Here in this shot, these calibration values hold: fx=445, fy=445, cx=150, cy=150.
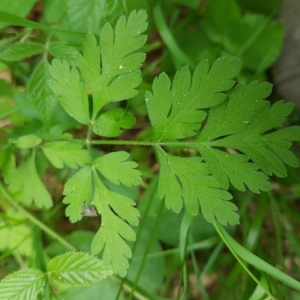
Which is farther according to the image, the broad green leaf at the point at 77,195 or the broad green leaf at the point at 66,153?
the broad green leaf at the point at 66,153

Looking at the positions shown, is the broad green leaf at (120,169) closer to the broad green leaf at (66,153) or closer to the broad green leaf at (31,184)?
the broad green leaf at (66,153)

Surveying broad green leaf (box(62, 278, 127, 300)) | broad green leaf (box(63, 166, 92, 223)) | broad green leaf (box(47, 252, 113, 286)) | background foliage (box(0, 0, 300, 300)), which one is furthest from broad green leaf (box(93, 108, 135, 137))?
broad green leaf (box(62, 278, 127, 300))

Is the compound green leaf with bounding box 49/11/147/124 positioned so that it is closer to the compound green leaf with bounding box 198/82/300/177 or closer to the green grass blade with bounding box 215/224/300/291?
the compound green leaf with bounding box 198/82/300/177

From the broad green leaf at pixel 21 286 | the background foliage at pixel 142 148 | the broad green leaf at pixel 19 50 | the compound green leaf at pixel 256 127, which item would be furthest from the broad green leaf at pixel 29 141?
the compound green leaf at pixel 256 127

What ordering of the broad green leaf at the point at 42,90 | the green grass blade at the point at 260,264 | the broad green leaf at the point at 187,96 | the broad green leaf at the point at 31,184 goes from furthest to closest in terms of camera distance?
the broad green leaf at the point at 31,184 → the broad green leaf at the point at 42,90 → the green grass blade at the point at 260,264 → the broad green leaf at the point at 187,96

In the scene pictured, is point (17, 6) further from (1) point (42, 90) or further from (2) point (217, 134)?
(2) point (217, 134)

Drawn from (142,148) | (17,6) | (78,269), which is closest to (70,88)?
(17,6)
